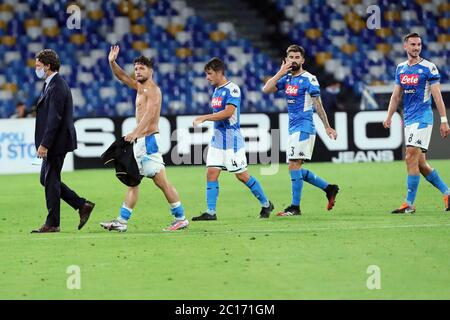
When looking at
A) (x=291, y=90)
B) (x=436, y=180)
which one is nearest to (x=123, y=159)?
(x=291, y=90)

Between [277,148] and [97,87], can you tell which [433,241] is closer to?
[277,148]

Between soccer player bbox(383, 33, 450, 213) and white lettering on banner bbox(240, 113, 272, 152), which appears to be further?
white lettering on banner bbox(240, 113, 272, 152)

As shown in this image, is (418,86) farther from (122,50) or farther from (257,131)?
(122,50)

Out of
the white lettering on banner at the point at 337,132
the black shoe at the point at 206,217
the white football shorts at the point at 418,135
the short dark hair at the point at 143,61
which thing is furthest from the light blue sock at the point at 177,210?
the white lettering on banner at the point at 337,132

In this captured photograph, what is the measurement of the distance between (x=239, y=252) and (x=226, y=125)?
390 cm

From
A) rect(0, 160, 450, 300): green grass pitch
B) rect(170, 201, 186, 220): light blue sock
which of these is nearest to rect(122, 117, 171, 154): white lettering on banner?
rect(0, 160, 450, 300): green grass pitch

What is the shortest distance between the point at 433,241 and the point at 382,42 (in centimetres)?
2116

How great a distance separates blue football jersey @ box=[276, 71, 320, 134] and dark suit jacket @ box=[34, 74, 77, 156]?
3201 mm

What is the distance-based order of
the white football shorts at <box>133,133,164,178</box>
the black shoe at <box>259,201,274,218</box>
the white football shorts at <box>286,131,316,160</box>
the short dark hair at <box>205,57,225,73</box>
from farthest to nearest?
the white football shorts at <box>286,131,316,160</box> < the black shoe at <box>259,201,274,218</box> < the short dark hair at <box>205,57,225,73</box> < the white football shorts at <box>133,133,164,178</box>

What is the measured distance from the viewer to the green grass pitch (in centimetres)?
875

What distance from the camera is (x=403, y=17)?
3241 centimetres

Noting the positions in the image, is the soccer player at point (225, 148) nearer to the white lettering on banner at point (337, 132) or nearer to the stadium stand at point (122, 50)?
the white lettering on banner at point (337, 132)

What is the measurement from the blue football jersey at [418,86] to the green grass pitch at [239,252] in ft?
4.17

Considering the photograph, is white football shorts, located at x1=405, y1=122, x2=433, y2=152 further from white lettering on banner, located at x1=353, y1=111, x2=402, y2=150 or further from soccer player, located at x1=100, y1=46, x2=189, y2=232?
white lettering on banner, located at x1=353, y1=111, x2=402, y2=150
